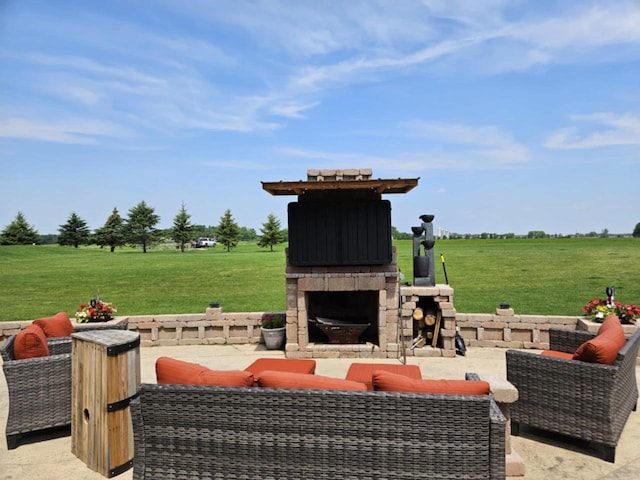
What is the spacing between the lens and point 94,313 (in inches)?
304

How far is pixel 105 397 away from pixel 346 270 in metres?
4.72

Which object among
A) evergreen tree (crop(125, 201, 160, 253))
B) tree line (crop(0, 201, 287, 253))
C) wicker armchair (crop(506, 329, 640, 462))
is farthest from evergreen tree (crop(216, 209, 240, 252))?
wicker armchair (crop(506, 329, 640, 462))

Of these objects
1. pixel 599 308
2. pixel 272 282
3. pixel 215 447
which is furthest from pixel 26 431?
pixel 272 282

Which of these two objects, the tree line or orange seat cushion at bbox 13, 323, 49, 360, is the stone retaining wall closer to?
orange seat cushion at bbox 13, 323, 49, 360

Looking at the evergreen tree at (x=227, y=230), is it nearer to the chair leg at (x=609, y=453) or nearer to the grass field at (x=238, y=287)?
the grass field at (x=238, y=287)

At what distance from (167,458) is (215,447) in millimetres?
422

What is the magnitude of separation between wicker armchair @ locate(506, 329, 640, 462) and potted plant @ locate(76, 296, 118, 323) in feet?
23.2

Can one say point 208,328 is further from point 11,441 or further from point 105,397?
point 105,397

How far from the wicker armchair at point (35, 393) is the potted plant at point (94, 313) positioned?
3.17 metres

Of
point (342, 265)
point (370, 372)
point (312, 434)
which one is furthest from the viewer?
point (342, 265)

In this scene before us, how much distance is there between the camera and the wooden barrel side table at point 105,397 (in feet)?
12.3

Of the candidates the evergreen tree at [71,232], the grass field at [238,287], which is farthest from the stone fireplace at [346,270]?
the evergreen tree at [71,232]

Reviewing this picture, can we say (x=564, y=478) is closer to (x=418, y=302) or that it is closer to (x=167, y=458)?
(x=167, y=458)

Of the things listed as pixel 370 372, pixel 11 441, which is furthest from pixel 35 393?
pixel 370 372
